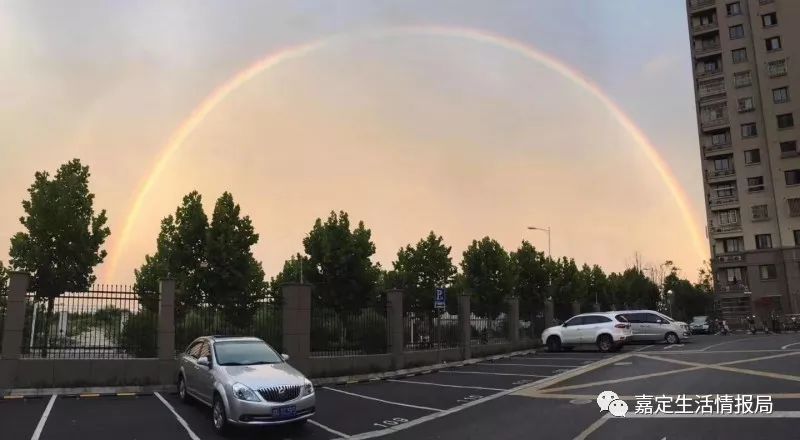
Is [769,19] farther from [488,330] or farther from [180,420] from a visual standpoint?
[180,420]

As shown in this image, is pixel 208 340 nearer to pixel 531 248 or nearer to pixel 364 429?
pixel 364 429

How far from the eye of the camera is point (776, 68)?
58656mm

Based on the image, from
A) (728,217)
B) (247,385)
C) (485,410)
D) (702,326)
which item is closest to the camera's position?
(247,385)

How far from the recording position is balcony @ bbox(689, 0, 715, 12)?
64.9 metres

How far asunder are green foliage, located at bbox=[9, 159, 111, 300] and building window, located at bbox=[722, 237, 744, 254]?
62332mm

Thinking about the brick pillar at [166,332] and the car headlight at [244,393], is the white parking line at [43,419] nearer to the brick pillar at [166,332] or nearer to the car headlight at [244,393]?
the brick pillar at [166,332]

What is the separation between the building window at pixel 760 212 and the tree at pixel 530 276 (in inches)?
1391

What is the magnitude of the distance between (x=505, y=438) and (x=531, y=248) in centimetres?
2900

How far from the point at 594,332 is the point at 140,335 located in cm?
1956

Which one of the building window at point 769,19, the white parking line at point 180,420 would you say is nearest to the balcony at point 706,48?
the building window at point 769,19

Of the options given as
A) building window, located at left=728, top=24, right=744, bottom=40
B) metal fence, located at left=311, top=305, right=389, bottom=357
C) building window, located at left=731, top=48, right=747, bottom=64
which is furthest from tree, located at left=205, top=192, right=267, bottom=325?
building window, located at left=728, top=24, right=744, bottom=40

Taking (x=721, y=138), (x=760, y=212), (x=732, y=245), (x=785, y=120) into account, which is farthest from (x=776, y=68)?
(x=732, y=245)

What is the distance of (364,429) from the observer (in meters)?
10.3

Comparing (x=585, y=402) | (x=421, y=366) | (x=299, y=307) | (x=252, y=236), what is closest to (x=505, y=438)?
(x=585, y=402)
